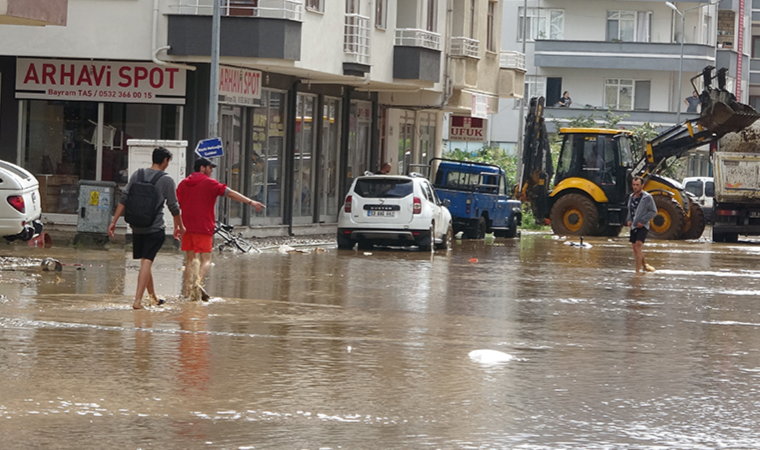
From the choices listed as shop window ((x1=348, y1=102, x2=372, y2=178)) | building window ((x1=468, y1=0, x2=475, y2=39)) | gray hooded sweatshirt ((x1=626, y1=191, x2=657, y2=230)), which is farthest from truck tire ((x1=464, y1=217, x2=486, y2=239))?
gray hooded sweatshirt ((x1=626, y1=191, x2=657, y2=230))

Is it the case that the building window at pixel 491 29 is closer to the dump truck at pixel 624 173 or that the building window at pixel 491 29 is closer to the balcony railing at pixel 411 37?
the dump truck at pixel 624 173

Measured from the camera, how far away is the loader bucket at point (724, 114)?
36125mm

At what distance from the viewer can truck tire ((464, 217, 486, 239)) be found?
3338cm

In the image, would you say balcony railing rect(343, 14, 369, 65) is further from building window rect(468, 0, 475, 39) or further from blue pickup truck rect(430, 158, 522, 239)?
building window rect(468, 0, 475, 39)

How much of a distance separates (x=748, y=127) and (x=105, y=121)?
17566 millimetres

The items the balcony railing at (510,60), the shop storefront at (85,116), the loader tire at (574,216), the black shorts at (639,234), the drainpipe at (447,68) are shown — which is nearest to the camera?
the black shorts at (639,234)

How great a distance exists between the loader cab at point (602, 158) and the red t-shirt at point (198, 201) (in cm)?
2323

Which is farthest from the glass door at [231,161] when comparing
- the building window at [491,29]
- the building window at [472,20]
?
the building window at [491,29]

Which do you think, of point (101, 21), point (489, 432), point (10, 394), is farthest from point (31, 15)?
point (489, 432)

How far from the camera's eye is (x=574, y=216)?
123 ft

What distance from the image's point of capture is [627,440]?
795 centimetres

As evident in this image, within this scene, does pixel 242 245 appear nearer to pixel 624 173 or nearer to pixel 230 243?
pixel 230 243

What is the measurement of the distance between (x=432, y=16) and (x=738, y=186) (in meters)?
8.97

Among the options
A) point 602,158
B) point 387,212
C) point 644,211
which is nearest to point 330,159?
point 602,158
